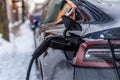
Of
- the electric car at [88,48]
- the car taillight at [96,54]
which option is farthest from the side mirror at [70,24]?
the car taillight at [96,54]

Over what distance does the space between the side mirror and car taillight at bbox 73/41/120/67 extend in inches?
7.9

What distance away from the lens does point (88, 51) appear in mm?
3031

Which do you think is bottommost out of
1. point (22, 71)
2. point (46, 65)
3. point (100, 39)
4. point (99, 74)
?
point (22, 71)

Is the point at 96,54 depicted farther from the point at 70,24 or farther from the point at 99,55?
the point at 70,24

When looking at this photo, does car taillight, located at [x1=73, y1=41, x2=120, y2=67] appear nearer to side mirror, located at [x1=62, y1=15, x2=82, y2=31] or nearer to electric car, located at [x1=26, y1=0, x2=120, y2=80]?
electric car, located at [x1=26, y1=0, x2=120, y2=80]

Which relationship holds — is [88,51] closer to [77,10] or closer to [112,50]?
[112,50]

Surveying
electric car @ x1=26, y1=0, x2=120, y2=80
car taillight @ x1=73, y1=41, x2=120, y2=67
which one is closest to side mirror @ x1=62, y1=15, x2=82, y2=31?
electric car @ x1=26, y1=0, x2=120, y2=80

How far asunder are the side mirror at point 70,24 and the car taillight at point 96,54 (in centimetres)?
20

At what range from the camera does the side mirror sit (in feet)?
10.3

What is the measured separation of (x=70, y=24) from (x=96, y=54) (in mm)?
321

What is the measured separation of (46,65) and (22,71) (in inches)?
114

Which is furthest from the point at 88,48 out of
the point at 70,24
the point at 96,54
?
the point at 70,24

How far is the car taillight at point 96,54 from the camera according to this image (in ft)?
9.79

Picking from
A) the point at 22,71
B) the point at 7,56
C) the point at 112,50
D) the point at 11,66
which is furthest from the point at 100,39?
the point at 7,56
